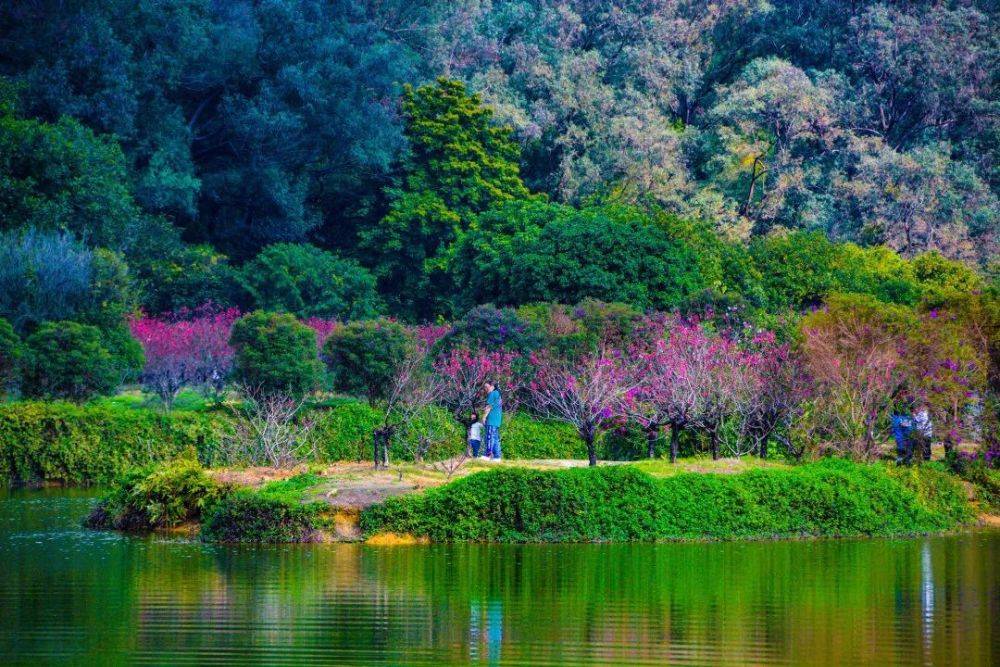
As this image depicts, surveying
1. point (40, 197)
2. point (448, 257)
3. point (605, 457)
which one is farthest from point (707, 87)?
point (605, 457)

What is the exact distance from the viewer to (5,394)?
114ft

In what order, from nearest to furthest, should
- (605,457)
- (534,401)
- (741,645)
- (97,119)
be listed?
(741,645) → (605,457) → (534,401) → (97,119)

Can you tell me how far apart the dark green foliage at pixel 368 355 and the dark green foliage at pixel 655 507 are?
33.8ft

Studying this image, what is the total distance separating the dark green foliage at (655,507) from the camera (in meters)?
23.6

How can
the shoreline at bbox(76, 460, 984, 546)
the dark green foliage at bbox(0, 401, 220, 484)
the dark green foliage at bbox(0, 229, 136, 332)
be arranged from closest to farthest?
1. the shoreline at bbox(76, 460, 984, 546)
2. the dark green foliage at bbox(0, 401, 220, 484)
3. the dark green foliage at bbox(0, 229, 136, 332)

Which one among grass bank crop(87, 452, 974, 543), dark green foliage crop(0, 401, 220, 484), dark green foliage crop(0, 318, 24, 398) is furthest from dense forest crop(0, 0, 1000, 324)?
grass bank crop(87, 452, 974, 543)

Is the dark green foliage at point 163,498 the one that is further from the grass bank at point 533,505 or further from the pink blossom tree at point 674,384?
the pink blossom tree at point 674,384

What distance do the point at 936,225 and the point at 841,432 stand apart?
28923 mm

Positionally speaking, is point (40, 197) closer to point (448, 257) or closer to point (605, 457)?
point (448, 257)

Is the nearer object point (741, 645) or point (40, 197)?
point (741, 645)

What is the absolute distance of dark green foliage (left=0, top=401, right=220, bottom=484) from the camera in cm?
3188

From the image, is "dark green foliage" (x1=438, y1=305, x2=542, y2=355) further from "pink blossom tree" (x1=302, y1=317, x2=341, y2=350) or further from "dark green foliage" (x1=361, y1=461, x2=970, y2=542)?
"dark green foliage" (x1=361, y1=461, x2=970, y2=542)

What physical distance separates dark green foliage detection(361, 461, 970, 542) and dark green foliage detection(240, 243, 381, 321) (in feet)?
77.0

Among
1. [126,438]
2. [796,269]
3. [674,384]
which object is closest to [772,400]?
[674,384]
